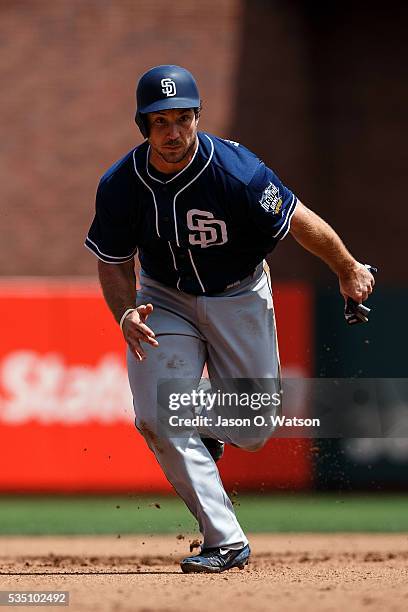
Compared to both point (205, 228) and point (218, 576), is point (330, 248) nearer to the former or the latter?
point (205, 228)

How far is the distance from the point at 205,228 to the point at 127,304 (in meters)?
0.51

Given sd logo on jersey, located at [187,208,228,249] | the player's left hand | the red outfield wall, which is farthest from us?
the red outfield wall

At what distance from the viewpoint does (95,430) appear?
10398 mm

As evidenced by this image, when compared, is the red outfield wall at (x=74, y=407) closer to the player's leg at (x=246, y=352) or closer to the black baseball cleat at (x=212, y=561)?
the player's leg at (x=246, y=352)

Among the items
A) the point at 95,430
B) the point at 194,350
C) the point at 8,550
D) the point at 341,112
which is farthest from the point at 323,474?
the point at 341,112

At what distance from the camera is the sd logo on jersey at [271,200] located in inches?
219

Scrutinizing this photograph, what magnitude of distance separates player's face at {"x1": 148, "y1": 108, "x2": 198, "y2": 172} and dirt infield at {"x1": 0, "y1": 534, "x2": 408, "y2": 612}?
1.86 meters

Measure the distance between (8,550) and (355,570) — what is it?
238cm

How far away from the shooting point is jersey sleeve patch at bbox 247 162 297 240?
5547 millimetres

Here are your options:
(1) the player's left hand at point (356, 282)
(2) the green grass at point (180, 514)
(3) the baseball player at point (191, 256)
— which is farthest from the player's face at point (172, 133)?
(2) the green grass at point (180, 514)

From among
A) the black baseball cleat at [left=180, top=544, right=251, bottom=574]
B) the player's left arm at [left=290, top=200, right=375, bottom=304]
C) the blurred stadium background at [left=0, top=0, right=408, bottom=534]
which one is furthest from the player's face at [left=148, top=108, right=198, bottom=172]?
the blurred stadium background at [left=0, top=0, right=408, bottom=534]

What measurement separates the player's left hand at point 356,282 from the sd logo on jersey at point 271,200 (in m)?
0.50

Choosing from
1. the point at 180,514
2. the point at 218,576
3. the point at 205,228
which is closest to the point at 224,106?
the point at 180,514

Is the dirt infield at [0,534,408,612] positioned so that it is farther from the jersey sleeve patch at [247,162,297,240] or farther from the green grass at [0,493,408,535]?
the jersey sleeve patch at [247,162,297,240]
